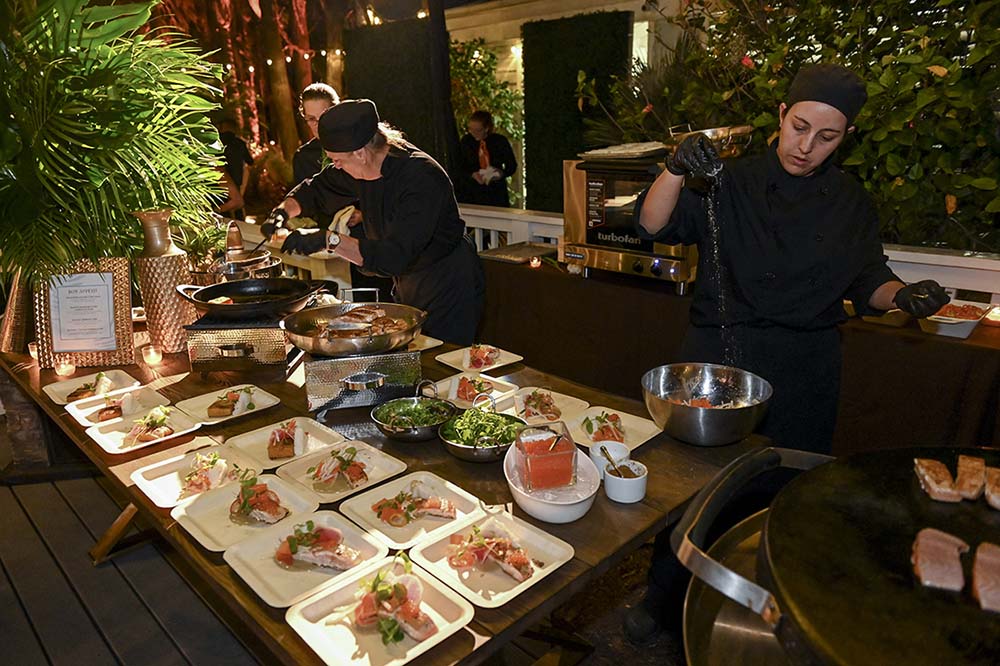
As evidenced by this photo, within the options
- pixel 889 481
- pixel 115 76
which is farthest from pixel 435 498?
pixel 115 76

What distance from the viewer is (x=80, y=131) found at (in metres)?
2.37

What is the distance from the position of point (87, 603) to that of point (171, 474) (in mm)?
1226

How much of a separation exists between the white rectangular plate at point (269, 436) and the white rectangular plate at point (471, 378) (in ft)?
1.18

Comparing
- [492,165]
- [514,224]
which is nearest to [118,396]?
[514,224]

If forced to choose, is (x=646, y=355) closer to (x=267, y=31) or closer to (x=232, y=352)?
(x=232, y=352)

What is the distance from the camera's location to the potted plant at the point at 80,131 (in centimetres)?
234

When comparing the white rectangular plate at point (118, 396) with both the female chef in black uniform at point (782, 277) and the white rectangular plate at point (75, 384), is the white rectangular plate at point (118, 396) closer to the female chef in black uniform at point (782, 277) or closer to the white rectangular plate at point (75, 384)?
the white rectangular plate at point (75, 384)

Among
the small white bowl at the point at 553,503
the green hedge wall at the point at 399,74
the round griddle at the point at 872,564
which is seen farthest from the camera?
the green hedge wall at the point at 399,74

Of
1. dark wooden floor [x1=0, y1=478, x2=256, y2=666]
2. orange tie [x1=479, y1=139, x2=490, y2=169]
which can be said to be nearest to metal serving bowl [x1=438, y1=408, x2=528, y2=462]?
dark wooden floor [x1=0, y1=478, x2=256, y2=666]

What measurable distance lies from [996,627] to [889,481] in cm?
30

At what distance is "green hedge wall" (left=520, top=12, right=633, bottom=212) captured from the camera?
6.57 metres

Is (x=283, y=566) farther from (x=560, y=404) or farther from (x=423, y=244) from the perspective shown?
(x=423, y=244)

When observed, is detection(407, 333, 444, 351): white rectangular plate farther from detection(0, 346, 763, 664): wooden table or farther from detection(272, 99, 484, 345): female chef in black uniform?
detection(272, 99, 484, 345): female chef in black uniform

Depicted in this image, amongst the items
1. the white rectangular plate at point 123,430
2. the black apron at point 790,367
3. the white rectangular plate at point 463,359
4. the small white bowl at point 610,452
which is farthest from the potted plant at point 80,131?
the black apron at point 790,367
